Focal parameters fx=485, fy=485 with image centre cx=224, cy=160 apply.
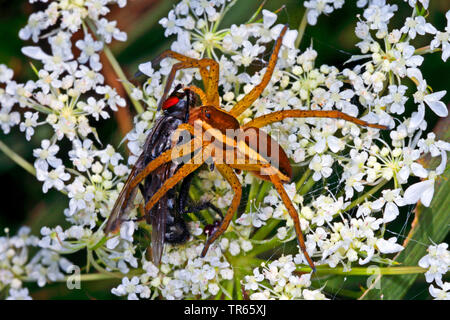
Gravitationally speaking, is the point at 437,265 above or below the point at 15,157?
below

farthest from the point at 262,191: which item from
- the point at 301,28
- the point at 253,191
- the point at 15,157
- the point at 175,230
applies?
the point at 15,157

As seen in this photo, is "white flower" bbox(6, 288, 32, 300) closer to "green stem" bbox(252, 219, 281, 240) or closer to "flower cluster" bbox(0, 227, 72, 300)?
"flower cluster" bbox(0, 227, 72, 300)

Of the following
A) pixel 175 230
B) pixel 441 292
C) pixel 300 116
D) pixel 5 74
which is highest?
pixel 5 74

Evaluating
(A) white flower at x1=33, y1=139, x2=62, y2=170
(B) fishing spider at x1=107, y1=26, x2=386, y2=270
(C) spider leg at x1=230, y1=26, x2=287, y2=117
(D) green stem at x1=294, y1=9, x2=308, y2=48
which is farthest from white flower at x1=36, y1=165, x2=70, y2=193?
(D) green stem at x1=294, y1=9, x2=308, y2=48

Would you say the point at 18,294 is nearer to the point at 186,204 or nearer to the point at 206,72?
the point at 186,204

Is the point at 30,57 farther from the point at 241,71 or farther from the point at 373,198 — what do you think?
the point at 373,198

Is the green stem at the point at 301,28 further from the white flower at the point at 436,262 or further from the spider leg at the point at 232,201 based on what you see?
the white flower at the point at 436,262
